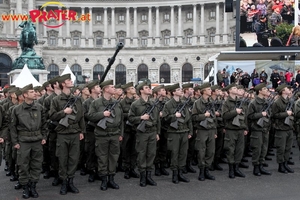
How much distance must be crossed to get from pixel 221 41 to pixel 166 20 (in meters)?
10.3

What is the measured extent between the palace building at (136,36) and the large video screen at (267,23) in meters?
34.7

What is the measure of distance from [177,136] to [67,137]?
2.78m

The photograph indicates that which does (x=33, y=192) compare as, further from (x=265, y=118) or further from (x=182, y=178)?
(x=265, y=118)

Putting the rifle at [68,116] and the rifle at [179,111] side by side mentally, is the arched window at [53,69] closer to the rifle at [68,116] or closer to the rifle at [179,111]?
the rifle at [179,111]

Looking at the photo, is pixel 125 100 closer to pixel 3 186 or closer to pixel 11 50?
pixel 3 186

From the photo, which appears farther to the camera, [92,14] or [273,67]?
[92,14]

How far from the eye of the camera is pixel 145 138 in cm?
1014

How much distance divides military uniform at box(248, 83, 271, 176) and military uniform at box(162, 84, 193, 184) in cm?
177

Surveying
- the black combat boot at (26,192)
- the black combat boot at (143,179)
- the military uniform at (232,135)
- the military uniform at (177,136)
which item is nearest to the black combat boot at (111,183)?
the black combat boot at (143,179)

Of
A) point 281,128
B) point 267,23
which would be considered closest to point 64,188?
point 281,128

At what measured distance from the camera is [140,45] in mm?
69688

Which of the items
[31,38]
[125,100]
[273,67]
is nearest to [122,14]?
[31,38]

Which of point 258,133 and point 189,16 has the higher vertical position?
point 189,16

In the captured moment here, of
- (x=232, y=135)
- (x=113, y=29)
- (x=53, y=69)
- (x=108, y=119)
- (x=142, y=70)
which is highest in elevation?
(x=113, y=29)
